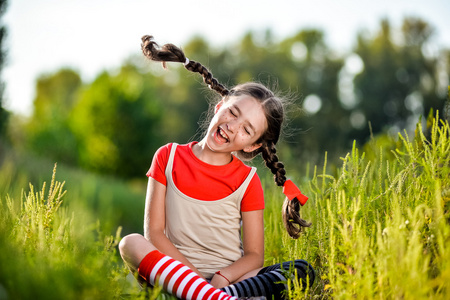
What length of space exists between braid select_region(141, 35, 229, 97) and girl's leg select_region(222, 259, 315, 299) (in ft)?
4.31

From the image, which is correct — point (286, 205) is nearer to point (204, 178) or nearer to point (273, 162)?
point (273, 162)

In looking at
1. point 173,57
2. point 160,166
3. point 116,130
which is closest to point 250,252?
point 160,166

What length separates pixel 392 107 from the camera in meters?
25.8

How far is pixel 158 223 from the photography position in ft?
9.05

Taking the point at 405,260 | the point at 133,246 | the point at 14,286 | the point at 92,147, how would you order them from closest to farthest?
the point at 14,286
the point at 405,260
the point at 133,246
the point at 92,147

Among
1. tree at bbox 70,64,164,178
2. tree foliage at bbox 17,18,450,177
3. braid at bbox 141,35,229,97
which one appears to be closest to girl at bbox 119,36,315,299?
braid at bbox 141,35,229,97

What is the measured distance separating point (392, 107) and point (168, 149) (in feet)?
81.5

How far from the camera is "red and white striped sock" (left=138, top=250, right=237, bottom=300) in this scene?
7.44 feet

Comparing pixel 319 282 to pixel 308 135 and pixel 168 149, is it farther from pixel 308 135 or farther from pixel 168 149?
pixel 308 135

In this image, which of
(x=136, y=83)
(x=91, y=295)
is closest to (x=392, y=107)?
(x=136, y=83)

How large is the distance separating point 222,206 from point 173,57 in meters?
1.14

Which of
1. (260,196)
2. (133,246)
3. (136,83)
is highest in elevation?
(136,83)

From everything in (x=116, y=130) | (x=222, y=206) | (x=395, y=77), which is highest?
(x=395, y=77)

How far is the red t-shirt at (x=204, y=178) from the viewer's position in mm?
2834
